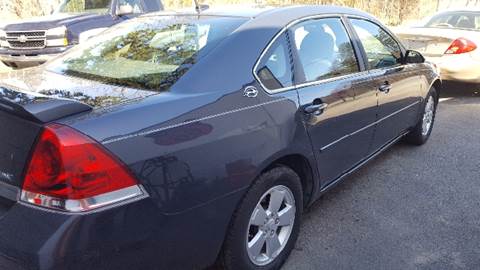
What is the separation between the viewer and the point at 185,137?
82.3 inches

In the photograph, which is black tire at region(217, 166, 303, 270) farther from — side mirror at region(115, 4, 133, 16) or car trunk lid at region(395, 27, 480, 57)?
side mirror at region(115, 4, 133, 16)

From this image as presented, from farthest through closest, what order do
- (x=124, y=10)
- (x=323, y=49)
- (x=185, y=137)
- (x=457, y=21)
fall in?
(x=124, y=10) < (x=457, y=21) < (x=323, y=49) < (x=185, y=137)

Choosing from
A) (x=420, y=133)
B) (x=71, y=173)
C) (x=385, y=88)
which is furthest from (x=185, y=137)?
(x=420, y=133)

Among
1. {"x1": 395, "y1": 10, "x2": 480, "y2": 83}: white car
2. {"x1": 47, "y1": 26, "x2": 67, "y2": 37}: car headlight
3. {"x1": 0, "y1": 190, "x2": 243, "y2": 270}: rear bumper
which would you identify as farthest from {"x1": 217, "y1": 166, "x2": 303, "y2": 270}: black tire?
{"x1": 47, "y1": 26, "x2": 67, "y2": 37}: car headlight

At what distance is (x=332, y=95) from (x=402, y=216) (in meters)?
1.21

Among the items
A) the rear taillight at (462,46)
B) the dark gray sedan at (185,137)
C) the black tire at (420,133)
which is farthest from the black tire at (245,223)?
the rear taillight at (462,46)

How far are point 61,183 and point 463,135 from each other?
5101 mm

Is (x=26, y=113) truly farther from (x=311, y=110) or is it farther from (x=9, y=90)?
(x=311, y=110)

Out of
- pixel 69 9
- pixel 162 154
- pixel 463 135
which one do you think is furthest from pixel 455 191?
pixel 69 9

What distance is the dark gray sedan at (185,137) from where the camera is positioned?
72.5 inches

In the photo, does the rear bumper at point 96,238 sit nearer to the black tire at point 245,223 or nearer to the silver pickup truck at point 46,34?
the black tire at point 245,223

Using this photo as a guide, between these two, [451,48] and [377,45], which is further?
[451,48]

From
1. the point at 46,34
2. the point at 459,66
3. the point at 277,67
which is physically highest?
the point at 277,67

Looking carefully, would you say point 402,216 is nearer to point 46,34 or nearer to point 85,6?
point 46,34
